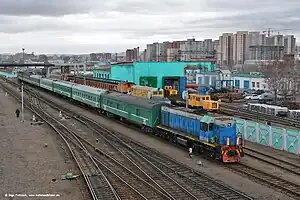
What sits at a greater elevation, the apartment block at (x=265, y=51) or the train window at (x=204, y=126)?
the apartment block at (x=265, y=51)

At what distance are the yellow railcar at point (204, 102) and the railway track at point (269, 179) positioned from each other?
22.3 meters

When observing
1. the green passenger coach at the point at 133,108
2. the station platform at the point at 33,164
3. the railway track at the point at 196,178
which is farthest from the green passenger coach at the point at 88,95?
the railway track at the point at 196,178

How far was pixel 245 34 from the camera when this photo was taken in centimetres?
18925

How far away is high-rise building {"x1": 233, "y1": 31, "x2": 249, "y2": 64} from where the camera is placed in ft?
612

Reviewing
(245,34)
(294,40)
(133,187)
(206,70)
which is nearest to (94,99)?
(133,187)

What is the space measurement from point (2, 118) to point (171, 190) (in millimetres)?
33765

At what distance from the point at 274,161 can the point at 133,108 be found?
14.6 metres

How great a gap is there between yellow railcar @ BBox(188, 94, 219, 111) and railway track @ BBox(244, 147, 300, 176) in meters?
17.9

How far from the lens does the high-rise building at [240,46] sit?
612 feet

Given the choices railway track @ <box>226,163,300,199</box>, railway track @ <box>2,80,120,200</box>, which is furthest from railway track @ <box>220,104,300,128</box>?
railway track @ <box>2,80,120,200</box>

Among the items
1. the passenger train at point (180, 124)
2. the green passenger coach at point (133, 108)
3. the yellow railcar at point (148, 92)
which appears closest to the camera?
the passenger train at point (180, 124)

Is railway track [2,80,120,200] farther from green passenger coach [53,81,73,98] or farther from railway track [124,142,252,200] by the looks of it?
green passenger coach [53,81,73,98]

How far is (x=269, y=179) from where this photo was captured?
66.3 ft

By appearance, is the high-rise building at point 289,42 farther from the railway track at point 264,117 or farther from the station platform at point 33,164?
the station platform at point 33,164
